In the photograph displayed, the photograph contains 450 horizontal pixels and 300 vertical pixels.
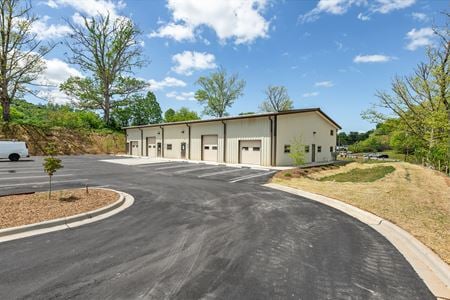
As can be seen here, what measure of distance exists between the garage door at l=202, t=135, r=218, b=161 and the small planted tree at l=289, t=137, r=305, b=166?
26.5 ft

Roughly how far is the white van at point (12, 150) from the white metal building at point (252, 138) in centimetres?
1478

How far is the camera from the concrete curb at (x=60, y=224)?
5250 millimetres

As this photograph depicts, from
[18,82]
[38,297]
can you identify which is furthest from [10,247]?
[18,82]

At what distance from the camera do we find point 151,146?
3538 centimetres

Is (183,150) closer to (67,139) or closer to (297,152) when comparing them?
(297,152)

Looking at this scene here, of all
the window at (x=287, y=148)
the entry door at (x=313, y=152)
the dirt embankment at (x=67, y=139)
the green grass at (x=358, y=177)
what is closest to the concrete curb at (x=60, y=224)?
the green grass at (x=358, y=177)

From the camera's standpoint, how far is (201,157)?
2734 cm

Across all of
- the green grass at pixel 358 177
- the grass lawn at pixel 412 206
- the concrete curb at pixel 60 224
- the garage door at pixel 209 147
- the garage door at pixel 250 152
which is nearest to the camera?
the concrete curb at pixel 60 224

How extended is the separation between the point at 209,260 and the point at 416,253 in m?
Answer: 4.23

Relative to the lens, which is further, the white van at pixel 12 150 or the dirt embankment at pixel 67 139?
the dirt embankment at pixel 67 139

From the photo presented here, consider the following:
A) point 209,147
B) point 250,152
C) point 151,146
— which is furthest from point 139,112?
point 250,152

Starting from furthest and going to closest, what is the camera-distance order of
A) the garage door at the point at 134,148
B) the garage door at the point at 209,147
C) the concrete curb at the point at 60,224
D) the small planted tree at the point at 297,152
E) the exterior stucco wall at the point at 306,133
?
1. the garage door at the point at 134,148
2. the garage door at the point at 209,147
3. the exterior stucco wall at the point at 306,133
4. the small planted tree at the point at 297,152
5. the concrete curb at the point at 60,224

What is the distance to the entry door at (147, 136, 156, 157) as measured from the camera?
3478cm

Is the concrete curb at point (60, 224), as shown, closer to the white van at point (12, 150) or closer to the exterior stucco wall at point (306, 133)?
the exterior stucco wall at point (306, 133)
